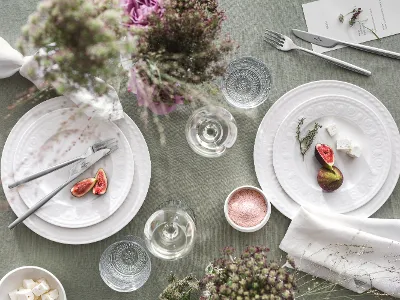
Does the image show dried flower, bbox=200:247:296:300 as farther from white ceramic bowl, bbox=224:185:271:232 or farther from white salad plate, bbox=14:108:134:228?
white salad plate, bbox=14:108:134:228

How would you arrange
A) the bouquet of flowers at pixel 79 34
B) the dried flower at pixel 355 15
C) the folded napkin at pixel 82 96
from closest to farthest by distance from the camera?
the bouquet of flowers at pixel 79 34 → the folded napkin at pixel 82 96 → the dried flower at pixel 355 15

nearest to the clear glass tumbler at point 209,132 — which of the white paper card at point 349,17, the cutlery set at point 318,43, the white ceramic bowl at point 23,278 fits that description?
the cutlery set at point 318,43

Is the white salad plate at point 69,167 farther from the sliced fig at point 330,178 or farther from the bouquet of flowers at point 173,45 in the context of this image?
the sliced fig at point 330,178

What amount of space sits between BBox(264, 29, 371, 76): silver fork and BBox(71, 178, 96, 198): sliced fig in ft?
1.90

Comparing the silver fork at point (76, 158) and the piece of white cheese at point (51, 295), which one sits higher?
the silver fork at point (76, 158)

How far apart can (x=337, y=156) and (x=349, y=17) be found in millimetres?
366

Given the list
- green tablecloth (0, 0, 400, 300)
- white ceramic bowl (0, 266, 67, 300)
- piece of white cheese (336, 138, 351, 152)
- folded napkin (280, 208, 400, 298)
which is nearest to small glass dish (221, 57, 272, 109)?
green tablecloth (0, 0, 400, 300)

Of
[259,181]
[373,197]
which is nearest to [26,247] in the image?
[259,181]

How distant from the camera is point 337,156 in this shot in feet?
5.02

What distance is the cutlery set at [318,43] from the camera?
4.99 feet

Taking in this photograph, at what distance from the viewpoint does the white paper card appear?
60.8 inches

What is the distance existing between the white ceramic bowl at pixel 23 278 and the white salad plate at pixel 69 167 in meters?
0.13

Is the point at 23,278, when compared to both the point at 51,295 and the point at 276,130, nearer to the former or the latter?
the point at 51,295

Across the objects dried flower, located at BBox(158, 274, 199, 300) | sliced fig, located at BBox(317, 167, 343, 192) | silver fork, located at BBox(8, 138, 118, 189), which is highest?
silver fork, located at BBox(8, 138, 118, 189)
